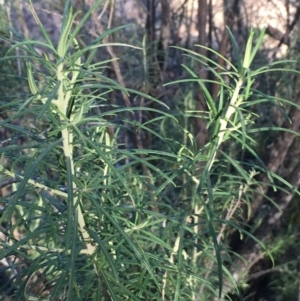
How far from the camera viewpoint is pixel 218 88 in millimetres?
2064

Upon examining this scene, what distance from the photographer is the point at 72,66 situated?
83 cm

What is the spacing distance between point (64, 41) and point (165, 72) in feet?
5.53

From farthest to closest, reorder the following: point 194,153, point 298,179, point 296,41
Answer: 1. point 296,41
2. point 298,179
3. point 194,153

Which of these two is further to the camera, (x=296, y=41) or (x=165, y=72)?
(x=165, y=72)

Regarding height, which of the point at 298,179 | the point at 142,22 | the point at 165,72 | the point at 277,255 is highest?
the point at 142,22

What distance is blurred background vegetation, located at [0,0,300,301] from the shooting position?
1.92 metres

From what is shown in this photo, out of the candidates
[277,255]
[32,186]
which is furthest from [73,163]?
[277,255]

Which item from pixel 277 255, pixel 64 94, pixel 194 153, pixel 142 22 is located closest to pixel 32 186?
pixel 64 94

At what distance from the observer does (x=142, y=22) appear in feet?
9.27

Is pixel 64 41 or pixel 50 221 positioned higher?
pixel 64 41

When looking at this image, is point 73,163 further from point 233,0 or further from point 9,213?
point 233,0

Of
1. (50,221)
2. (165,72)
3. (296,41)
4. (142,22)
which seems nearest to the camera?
(50,221)

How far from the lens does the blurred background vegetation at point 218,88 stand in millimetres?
1923

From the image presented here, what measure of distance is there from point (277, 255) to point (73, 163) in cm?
132
